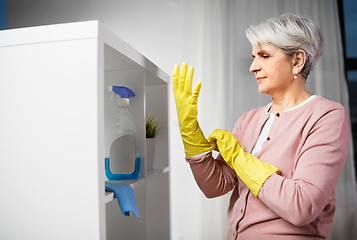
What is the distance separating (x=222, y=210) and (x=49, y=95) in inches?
65.3

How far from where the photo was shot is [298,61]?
1.06m

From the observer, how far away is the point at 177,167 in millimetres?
2236

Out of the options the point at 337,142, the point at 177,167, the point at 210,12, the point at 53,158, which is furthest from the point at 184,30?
the point at 53,158

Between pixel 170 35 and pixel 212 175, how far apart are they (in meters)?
1.40

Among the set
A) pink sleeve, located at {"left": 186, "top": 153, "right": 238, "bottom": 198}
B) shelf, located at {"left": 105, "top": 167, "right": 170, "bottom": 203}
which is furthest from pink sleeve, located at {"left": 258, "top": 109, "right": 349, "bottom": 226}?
shelf, located at {"left": 105, "top": 167, "right": 170, "bottom": 203}

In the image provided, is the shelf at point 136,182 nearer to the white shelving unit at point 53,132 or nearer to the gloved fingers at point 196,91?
the white shelving unit at point 53,132

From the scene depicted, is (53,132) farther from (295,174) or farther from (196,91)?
(295,174)

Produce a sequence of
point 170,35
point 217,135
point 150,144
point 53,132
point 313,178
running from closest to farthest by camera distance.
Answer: point 53,132, point 313,178, point 217,135, point 150,144, point 170,35

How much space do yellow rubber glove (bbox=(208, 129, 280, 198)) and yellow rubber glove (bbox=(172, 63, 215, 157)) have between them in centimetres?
6

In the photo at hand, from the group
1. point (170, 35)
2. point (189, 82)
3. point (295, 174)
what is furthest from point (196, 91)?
point (170, 35)

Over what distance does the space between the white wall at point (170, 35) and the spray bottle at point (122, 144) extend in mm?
1223

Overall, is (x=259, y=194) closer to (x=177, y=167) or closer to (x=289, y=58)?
(x=289, y=58)

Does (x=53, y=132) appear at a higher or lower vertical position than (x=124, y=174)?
higher

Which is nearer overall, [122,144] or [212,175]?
[122,144]
